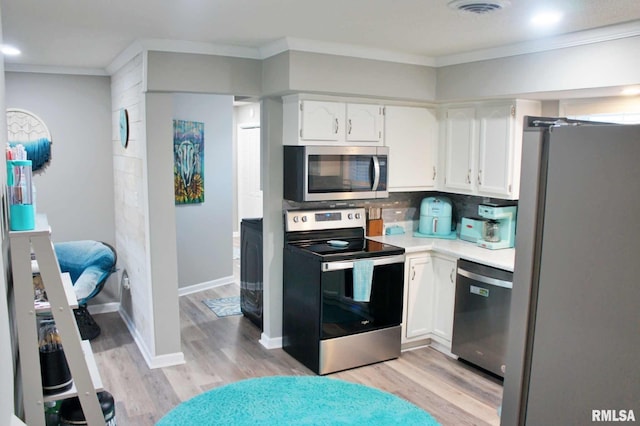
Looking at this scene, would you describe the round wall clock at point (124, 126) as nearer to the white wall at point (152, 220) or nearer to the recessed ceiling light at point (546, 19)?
the white wall at point (152, 220)

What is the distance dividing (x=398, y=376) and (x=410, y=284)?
731 millimetres

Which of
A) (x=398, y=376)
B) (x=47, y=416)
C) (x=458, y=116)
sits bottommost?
(x=398, y=376)

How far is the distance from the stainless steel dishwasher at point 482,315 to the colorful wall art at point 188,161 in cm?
309

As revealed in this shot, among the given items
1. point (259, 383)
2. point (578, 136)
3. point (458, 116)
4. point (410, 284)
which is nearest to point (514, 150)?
point (458, 116)

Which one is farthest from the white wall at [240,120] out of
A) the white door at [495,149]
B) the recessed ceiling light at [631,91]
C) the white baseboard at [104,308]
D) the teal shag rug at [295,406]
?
the recessed ceiling light at [631,91]

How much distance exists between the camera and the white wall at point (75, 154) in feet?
16.4

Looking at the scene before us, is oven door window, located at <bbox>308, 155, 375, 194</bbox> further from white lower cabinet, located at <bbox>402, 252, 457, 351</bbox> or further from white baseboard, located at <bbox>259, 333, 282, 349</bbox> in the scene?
white baseboard, located at <bbox>259, 333, 282, 349</bbox>

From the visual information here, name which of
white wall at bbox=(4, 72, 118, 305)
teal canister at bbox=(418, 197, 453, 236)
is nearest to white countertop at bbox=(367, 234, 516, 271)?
teal canister at bbox=(418, 197, 453, 236)

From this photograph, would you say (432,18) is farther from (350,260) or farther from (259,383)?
(259,383)

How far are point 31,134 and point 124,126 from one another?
3.86 ft

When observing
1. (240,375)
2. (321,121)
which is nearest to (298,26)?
(321,121)

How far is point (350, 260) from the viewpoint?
Result: 150 inches

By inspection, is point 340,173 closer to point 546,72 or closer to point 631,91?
point 546,72

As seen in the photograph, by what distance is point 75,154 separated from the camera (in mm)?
5176
